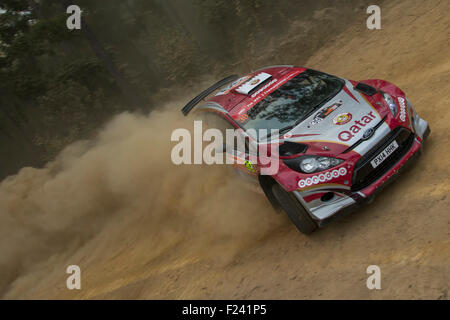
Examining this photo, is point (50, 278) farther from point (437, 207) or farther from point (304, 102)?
point (437, 207)

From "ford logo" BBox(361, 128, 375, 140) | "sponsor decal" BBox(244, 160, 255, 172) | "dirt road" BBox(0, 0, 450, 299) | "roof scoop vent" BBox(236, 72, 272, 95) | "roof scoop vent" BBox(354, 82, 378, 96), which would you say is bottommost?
"dirt road" BBox(0, 0, 450, 299)

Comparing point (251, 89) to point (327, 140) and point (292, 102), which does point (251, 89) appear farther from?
point (327, 140)

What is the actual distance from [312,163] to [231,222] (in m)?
1.85

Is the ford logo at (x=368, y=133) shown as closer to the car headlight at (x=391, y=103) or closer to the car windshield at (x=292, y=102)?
the car headlight at (x=391, y=103)

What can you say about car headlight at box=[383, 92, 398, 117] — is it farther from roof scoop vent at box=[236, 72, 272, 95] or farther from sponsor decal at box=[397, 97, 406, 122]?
roof scoop vent at box=[236, 72, 272, 95]

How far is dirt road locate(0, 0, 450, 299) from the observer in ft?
14.9

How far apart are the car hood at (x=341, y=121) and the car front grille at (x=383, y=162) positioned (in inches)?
9.8

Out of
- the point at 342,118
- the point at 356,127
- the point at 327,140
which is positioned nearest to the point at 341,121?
the point at 342,118

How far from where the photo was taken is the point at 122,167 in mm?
9211

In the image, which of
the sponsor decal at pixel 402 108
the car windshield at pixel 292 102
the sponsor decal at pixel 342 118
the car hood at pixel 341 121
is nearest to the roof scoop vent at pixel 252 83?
the car windshield at pixel 292 102

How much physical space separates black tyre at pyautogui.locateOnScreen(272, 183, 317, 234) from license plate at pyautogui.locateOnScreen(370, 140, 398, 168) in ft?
3.39

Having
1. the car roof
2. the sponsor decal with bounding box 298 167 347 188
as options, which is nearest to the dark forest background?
the car roof
